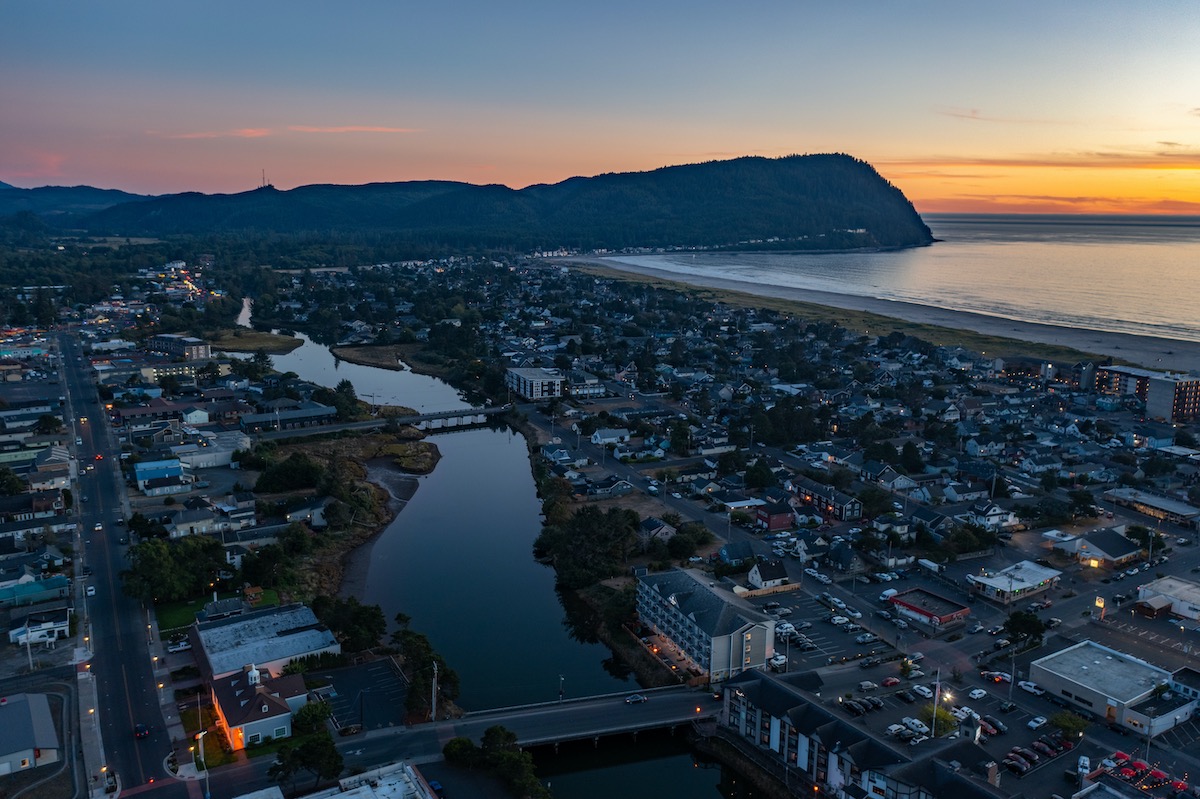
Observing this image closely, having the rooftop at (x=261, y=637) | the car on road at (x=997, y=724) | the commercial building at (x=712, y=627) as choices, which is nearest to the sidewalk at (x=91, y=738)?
the rooftop at (x=261, y=637)

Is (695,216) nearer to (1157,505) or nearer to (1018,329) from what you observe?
(1018,329)

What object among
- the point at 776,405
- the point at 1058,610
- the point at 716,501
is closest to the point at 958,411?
the point at 776,405

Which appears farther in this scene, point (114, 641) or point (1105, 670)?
point (114, 641)

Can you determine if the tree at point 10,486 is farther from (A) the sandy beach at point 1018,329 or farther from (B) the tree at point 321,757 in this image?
(A) the sandy beach at point 1018,329

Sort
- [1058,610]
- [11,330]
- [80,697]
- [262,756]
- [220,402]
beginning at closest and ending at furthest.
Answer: [262,756] → [80,697] → [1058,610] → [220,402] → [11,330]

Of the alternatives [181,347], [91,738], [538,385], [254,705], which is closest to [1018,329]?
[538,385]

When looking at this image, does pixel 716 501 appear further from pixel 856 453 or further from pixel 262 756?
pixel 262 756

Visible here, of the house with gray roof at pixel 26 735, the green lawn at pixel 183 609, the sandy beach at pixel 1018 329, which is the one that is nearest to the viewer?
the house with gray roof at pixel 26 735
